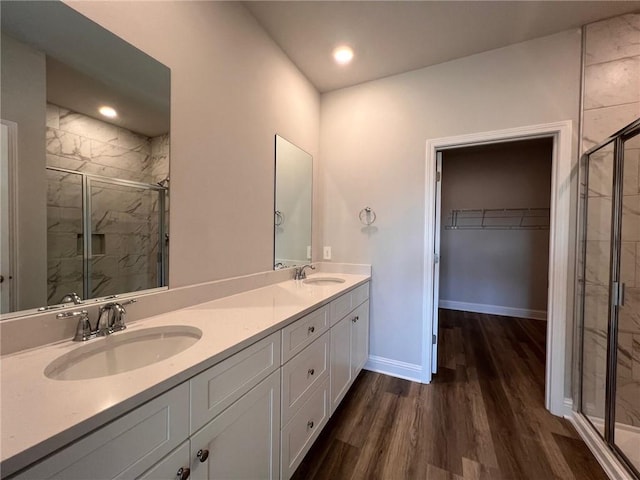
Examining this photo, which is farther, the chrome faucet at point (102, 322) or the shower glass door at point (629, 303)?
the shower glass door at point (629, 303)

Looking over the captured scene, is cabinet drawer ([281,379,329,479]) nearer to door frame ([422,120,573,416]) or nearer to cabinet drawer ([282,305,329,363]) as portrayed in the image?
cabinet drawer ([282,305,329,363])

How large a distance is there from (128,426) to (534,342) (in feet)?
12.6

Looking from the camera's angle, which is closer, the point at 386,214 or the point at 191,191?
the point at 191,191

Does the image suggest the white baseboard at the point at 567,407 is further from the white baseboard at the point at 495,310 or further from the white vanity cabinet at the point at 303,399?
the white baseboard at the point at 495,310

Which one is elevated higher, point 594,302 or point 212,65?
point 212,65

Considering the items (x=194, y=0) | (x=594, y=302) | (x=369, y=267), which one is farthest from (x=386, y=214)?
(x=194, y=0)

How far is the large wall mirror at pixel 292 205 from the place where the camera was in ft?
6.60

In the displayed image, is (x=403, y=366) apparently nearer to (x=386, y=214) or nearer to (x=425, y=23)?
(x=386, y=214)

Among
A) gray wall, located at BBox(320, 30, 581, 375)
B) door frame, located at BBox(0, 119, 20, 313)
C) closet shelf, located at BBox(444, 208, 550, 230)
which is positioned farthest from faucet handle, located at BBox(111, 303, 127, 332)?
closet shelf, located at BBox(444, 208, 550, 230)

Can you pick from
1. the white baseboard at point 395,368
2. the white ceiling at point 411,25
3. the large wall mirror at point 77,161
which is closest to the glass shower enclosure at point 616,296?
the white ceiling at point 411,25

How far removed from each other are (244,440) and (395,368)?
1.70 meters

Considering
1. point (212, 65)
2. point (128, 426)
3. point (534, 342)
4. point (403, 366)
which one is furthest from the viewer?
point (534, 342)

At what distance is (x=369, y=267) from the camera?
93.4 inches

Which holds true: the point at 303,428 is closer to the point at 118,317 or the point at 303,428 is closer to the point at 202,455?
the point at 202,455
